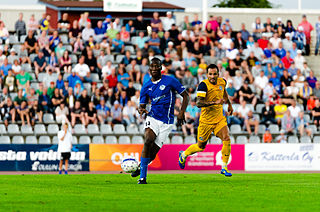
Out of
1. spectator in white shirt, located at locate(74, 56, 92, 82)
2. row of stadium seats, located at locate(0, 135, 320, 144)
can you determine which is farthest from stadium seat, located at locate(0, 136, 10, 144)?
spectator in white shirt, located at locate(74, 56, 92, 82)

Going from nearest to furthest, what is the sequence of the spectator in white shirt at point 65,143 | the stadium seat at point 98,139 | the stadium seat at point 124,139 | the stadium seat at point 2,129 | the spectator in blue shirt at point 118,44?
the spectator in white shirt at point 65,143
the stadium seat at point 2,129
the stadium seat at point 98,139
the stadium seat at point 124,139
the spectator in blue shirt at point 118,44

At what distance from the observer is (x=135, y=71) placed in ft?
93.0

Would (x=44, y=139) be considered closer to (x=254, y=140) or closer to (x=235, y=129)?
(x=235, y=129)

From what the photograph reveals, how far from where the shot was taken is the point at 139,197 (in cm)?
1068

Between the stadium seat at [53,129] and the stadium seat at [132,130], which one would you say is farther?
the stadium seat at [132,130]

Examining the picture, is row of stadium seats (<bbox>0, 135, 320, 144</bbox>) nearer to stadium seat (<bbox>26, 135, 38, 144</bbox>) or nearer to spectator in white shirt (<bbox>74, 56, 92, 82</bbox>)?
stadium seat (<bbox>26, 135, 38, 144</bbox>)

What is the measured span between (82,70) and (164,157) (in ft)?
16.8

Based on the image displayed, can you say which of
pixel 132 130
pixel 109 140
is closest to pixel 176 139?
pixel 132 130

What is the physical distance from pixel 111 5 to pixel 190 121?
8745 mm

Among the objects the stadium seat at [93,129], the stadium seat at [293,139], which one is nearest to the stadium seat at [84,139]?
the stadium seat at [93,129]

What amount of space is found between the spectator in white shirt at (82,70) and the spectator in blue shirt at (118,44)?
2.45 metres

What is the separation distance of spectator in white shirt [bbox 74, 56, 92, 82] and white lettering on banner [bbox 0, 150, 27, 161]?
436 cm

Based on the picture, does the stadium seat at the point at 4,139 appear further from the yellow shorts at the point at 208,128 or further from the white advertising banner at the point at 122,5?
the yellow shorts at the point at 208,128

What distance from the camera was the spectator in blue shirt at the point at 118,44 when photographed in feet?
98.2
